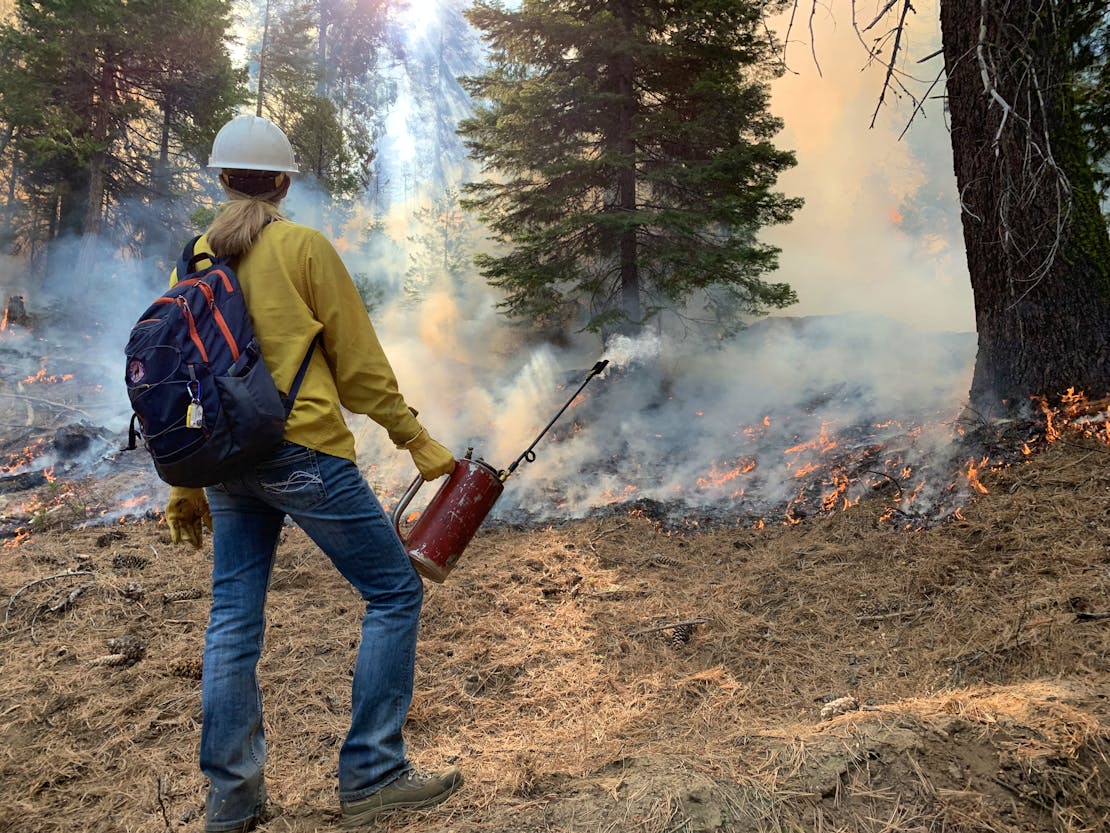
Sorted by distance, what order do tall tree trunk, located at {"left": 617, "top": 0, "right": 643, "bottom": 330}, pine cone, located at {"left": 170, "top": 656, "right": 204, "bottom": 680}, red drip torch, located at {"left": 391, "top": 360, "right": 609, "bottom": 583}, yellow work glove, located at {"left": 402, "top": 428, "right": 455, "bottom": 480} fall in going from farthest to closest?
tall tree trunk, located at {"left": 617, "top": 0, "right": 643, "bottom": 330}
pine cone, located at {"left": 170, "top": 656, "right": 204, "bottom": 680}
red drip torch, located at {"left": 391, "top": 360, "right": 609, "bottom": 583}
yellow work glove, located at {"left": 402, "top": 428, "right": 455, "bottom": 480}

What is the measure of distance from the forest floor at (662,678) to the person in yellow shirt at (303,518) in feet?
0.65

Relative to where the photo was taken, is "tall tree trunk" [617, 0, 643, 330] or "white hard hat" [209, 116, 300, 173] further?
"tall tree trunk" [617, 0, 643, 330]

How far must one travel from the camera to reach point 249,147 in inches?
85.7

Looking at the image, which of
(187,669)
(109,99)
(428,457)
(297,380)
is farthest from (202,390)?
(109,99)

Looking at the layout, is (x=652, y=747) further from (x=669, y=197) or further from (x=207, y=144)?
(x=207, y=144)

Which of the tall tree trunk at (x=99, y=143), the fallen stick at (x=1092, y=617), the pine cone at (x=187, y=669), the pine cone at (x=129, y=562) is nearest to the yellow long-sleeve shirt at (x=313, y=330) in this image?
the pine cone at (x=187, y=669)

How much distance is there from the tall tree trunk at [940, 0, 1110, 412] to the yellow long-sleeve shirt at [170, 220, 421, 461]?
4220 millimetres

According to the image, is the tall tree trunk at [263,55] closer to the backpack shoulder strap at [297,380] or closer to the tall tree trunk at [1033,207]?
the tall tree trunk at [1033,207]

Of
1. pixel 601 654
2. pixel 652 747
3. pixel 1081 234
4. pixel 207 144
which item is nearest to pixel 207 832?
pixel 652 747

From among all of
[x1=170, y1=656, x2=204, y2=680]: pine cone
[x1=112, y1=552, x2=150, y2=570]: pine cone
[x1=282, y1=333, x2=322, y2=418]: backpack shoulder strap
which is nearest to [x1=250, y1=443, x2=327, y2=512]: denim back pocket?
[x1=282, y1=333, x2=322, y2=418]: backpack shoulder strap

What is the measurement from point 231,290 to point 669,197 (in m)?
9.11

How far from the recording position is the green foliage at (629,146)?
9.35 meters

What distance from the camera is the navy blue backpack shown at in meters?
1.90

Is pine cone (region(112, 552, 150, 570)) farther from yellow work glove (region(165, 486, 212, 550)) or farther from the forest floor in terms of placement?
yellow work glove (region(165, 486, 212, 550))
